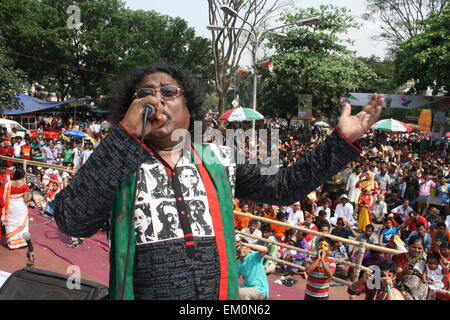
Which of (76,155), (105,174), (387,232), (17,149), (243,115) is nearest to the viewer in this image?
(105,174)

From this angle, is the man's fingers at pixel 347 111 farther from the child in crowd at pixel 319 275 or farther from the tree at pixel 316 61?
the tree at pixel 316 61

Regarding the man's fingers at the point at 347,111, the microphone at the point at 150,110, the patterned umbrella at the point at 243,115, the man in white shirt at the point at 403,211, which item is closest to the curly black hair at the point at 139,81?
the microphone at the point at 150,110

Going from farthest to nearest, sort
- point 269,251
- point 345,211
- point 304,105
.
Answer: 1. point 304,105
2. point 345,211
3. point 269,251

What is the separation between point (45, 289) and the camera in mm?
1668

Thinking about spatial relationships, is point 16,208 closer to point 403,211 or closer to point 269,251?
point 269,251

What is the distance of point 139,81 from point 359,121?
89 cm

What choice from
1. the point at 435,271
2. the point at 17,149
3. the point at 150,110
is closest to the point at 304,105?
the point at 17,149

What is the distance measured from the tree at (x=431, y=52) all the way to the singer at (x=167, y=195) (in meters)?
16.2

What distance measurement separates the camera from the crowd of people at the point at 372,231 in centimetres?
408

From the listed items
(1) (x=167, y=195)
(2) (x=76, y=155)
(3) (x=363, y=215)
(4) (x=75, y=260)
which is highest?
(1) (x=167, y=195)

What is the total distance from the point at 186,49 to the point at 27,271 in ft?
94.6

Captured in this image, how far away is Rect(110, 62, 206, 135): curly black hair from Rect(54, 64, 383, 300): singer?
4.9 inches

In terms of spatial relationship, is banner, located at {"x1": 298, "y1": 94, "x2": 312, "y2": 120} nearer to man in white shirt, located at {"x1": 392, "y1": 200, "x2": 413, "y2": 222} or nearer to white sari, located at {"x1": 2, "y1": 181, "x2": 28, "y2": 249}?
man in white shirt, located at {"x1": 392, "y1": 200, "x2": 413, "y2": 222}

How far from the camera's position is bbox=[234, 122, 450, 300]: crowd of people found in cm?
408
